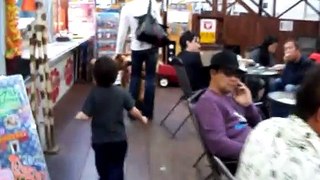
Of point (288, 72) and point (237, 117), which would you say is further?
point (288, 72)

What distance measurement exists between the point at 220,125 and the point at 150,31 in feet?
9.18

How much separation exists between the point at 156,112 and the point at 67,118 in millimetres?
1051

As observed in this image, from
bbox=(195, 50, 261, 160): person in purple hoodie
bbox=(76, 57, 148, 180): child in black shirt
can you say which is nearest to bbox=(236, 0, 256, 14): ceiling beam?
bbox=(76, 57, 148, 180): child in black shirt

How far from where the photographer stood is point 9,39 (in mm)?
3875

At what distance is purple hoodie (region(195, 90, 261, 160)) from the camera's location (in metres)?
2.75

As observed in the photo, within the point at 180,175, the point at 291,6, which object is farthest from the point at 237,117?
the point at 291,6

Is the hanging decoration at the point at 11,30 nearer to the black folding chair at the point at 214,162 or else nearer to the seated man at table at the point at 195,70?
the black folding chair at the point at 214,162

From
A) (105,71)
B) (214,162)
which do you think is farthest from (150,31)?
(214,162)

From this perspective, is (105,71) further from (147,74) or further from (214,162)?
(147,74)

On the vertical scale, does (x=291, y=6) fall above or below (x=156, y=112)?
above

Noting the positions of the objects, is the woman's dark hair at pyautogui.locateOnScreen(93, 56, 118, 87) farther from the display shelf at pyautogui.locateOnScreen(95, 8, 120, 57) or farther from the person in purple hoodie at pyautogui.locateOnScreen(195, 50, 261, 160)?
the display shelf at pyautogui.locateOnScreen(95, 8, 120, 57)

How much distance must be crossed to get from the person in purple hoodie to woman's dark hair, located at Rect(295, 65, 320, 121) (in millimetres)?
1109

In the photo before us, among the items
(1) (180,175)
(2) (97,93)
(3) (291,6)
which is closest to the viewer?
(2) (97,93)

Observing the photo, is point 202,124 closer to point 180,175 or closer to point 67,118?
point 180,175
